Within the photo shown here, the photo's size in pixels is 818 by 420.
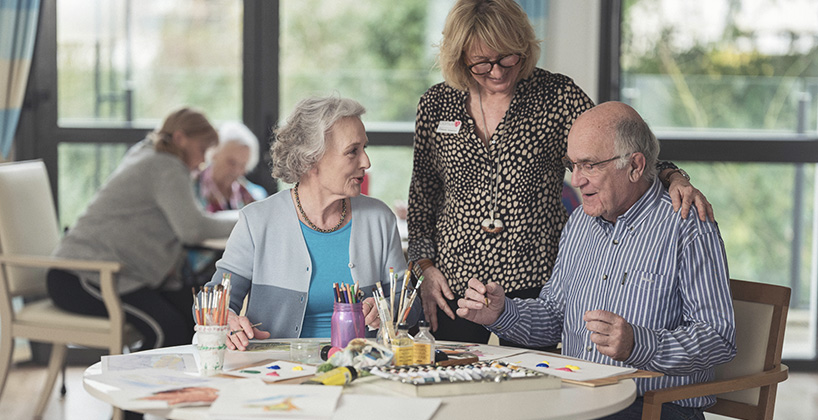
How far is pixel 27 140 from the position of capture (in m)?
4.59

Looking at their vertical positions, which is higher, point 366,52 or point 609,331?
point 366,52

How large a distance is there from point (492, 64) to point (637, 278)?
27.3 inches

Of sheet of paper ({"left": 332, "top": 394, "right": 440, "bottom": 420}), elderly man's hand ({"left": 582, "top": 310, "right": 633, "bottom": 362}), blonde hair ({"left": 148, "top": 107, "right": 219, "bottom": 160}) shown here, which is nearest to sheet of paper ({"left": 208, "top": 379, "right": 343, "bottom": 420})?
sheet of paper ({"left": 332, "top": 394, "right": 440, "bottom": 420})

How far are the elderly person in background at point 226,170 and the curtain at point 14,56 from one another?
101 cm

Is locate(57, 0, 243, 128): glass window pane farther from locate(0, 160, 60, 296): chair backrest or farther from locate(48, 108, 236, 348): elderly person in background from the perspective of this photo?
locate(48, 108, 236, 348): elderly person in background

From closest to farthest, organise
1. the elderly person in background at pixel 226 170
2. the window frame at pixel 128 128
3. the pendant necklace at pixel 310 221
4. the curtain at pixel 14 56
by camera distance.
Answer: the pendant necklace at pixel 310 221 < the elderly person in background at pixel 226 170 < the curtain at pixel 14 56 < the window frame at pixel 128 128

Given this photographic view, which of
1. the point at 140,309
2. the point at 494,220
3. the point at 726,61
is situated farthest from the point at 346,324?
the point at 726,61

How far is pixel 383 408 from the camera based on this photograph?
1.46 metres

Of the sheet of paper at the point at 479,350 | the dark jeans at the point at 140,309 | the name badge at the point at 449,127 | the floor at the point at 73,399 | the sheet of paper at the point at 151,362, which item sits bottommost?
the floor at the point at 73,399

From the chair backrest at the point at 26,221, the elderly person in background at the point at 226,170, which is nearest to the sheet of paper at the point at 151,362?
the chair backrest at the point at 26,221

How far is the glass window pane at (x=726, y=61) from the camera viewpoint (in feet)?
15.2

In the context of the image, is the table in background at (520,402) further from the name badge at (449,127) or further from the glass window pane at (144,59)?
the glass window pane at (144,59)

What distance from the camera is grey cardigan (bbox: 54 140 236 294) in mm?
3740

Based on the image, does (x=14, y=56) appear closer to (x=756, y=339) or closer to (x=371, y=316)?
(x=371, y=316)
